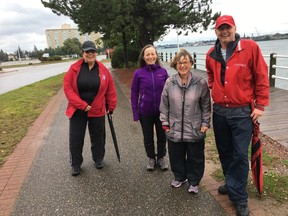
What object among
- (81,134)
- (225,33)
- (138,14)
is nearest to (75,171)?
(81,134)

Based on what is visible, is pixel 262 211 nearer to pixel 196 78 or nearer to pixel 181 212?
pixel 181 212

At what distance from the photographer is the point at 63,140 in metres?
5.62

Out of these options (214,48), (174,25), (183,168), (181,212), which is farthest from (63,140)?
(174,25)

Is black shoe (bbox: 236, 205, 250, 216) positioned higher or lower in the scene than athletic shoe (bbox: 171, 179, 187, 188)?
higher

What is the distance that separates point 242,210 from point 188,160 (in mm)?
842

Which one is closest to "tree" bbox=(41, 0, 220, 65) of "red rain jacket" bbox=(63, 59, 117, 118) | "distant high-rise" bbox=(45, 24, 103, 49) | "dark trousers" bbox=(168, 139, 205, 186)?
"red rain jacket" bbox=(63, 59, 117, 118)

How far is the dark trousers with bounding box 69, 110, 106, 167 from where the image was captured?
3994 mm

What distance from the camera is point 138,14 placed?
13953 millimetres

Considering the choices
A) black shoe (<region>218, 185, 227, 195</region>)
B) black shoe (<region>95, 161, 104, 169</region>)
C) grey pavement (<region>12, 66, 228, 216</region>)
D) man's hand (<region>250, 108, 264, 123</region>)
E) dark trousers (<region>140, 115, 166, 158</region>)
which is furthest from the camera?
black shoe (<region>95, 161, 104, 169</region>)

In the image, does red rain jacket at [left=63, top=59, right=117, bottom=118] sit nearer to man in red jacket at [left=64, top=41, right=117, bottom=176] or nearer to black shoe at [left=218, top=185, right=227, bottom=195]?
man in red jacket at [left=64, top=41, right=117, bottom=176]

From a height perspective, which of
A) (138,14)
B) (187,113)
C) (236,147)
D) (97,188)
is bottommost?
(97,188)

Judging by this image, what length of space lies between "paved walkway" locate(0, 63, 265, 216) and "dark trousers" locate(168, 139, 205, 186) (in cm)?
18

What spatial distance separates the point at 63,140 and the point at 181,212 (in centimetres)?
337

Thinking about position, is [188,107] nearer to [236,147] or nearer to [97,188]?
[236,147]
